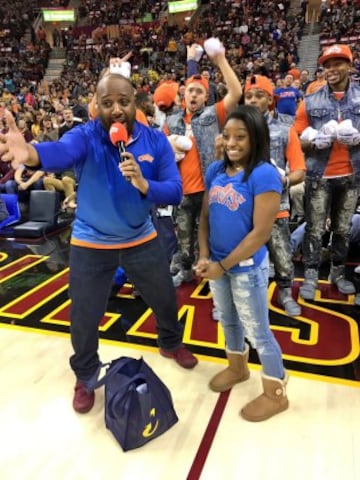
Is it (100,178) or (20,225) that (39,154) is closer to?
(100,178)

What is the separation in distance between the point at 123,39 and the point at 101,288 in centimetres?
2158

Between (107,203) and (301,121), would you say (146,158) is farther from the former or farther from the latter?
(301,121)

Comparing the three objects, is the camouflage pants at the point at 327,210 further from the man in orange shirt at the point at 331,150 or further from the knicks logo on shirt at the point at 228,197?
the knicks logo on shirt at the point at 228,197

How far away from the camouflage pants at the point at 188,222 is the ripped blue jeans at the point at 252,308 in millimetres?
1488

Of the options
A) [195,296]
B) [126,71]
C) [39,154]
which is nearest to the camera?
[39,154]

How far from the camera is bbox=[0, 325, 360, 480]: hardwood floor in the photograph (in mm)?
2006

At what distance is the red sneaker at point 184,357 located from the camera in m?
2.75

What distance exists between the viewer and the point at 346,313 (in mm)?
3379

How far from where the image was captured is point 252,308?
2.07m

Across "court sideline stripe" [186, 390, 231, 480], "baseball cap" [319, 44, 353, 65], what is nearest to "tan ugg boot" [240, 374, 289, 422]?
"court sideline stripe" [186, 390, 231, 480]

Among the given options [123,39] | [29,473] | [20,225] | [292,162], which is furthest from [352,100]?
[123,39]

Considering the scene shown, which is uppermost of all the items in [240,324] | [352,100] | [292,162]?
[352,100]

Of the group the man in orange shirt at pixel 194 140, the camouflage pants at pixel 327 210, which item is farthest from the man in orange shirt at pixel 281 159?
the camouflage pants at pixel 327 210

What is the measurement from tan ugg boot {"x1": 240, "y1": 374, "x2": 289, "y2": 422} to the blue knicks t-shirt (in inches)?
26.5
